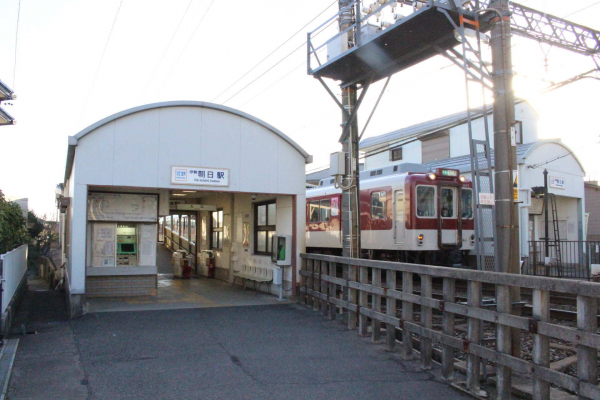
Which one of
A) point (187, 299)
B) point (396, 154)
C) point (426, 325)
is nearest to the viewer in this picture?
point (426, 325)

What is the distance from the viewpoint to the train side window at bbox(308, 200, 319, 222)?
17.5 m

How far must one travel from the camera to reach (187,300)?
36.4ft

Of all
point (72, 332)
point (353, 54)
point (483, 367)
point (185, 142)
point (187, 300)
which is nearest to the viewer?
point (483, 367)

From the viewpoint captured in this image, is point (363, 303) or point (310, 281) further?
point (310, 281)

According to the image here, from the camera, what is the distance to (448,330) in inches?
224

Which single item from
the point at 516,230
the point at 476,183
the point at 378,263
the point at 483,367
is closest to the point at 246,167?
the point at 378,263

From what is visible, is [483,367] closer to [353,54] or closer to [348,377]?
[348,377]

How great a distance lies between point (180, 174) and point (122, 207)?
8.47ft

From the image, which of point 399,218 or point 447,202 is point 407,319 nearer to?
point 399,218

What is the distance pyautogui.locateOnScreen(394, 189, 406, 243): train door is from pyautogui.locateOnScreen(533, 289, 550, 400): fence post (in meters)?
8.88

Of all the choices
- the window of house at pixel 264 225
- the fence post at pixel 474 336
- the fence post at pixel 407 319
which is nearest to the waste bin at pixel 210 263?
the window of house at pixel 264 225

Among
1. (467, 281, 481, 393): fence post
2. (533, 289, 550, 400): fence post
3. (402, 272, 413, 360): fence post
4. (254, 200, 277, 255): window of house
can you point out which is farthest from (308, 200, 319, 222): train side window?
(533, 289, 550, 400): fence post

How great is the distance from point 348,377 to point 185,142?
6.24 meters

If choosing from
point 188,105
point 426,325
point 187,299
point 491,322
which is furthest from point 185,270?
point 491,322
